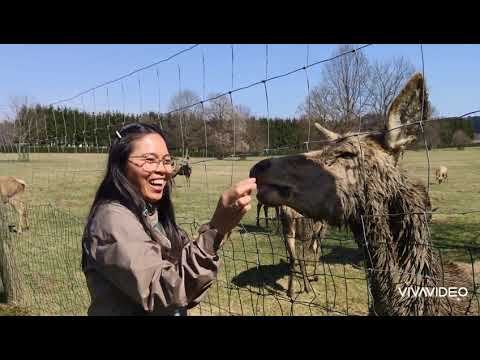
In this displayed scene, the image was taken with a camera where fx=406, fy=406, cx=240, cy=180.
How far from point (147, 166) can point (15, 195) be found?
12.4 meters

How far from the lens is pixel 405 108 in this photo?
2.66m

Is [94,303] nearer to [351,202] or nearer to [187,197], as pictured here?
[351,202]

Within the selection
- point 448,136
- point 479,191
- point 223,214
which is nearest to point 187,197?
point 479,191

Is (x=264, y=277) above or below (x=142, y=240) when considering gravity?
below

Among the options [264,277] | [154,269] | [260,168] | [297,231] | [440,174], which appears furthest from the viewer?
[440,174]

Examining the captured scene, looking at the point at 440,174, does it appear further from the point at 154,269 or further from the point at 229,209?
the point at 154,269

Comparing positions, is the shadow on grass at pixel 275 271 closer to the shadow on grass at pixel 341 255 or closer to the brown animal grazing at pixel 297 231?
the shadow on grass at pixel 341 255

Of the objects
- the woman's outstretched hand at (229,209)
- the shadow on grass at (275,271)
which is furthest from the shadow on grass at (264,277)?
the woman's outstretched hand at (229,209)

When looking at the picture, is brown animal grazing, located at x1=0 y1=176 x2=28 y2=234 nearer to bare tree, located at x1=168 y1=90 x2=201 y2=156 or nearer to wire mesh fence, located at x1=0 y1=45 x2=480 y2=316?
wire mesh fence, located at x1=0 y1=45 x2=480 y2=316

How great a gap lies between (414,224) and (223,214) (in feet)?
5.95

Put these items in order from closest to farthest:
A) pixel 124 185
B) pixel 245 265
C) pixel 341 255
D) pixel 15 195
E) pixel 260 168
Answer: pixel 124 185, pixel 260 168, pixel 245 265, pixel 341 255, pixel 15 195

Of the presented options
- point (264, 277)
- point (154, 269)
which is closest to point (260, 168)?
point (154, 269)

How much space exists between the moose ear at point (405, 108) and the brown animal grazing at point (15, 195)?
11.3m

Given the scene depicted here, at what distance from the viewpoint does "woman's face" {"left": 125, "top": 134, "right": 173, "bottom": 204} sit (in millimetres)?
1849
